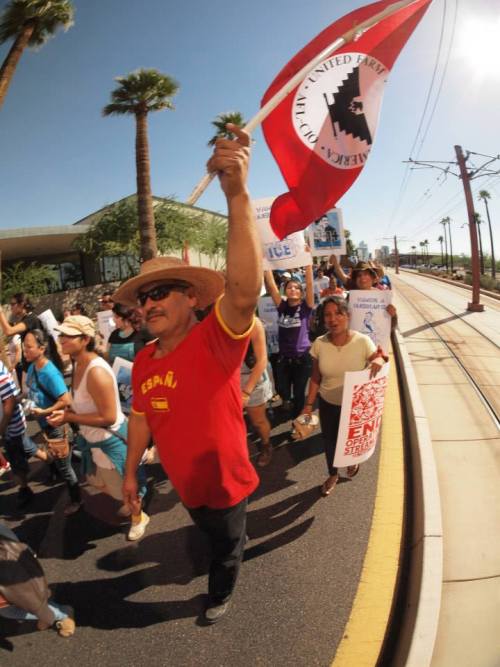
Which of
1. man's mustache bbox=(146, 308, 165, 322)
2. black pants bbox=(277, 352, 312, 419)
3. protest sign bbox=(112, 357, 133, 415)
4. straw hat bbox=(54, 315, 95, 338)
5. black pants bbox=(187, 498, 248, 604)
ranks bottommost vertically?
black pants bbox=(187, 498, 248, 604)

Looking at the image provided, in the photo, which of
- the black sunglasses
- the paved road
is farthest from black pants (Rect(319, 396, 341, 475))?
the black sunglasses

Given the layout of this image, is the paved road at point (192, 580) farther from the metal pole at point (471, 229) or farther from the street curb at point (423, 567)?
the metal pole at point (471, 229)

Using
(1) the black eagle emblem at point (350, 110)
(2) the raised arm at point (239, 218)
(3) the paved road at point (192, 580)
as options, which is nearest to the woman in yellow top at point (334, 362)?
(3) the paved road at point (192, 580)

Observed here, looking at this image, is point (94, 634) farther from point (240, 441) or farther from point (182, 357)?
point (182, 357)

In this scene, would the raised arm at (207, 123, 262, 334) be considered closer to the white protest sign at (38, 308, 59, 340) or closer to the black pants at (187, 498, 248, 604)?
the black pants at (187, 498, 248, 604)

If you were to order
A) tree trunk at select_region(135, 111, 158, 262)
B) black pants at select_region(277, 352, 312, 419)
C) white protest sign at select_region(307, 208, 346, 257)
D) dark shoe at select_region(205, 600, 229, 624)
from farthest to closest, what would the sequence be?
1. tree trunk at select_region(135, 111, 158, 262)
2. white protest sign at select_region(307, 208, 346, 257)
3. black pants at select_region(277, 352, 312, 419)
4. dark shoe at select_region(205, 600, 229, 624)

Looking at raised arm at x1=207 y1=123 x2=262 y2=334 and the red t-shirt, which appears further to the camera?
the red t-shirt

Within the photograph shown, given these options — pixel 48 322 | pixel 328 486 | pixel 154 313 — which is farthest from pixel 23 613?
pixel 48 322

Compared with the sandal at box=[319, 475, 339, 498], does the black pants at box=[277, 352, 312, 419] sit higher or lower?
Result: higher

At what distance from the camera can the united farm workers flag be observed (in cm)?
249

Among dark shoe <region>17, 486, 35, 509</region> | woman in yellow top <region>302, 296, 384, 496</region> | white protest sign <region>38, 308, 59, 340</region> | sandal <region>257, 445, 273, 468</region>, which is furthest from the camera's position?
white protest sign <region>38, 308, 59, 340</region>

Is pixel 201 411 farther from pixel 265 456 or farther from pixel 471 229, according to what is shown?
pixel 471 229

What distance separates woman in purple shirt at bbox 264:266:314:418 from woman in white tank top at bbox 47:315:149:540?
224cm

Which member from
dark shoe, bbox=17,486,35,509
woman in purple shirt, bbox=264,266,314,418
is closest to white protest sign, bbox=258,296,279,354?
woman in purple shirt, bbox=264,266,314,418
